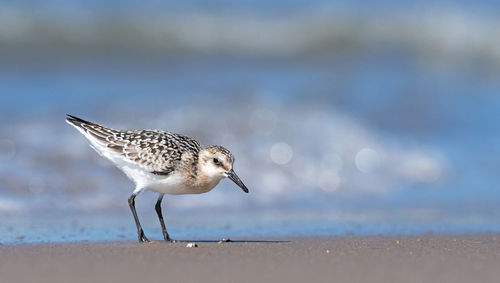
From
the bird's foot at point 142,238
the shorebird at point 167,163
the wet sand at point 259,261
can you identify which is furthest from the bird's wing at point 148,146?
the wet sand at point 259,261

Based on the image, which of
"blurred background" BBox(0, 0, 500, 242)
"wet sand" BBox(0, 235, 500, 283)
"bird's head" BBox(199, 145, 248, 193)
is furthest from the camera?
"blurred background" BBox(0, 0, 500, 242)

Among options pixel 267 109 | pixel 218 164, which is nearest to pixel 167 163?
pixel 218 164

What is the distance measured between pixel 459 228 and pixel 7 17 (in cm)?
1127

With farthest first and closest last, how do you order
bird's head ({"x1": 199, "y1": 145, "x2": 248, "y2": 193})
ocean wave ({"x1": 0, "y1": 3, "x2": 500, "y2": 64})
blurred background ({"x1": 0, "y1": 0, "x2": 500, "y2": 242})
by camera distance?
ocean wave ({"x1": 0, "y1": 3, "x2": 500, "y2": 64})
blurred background ({"x1": 0, "y1": 0, "x2": 500, "y2": 242})
bird's head ({"x1": 199, "y1": 145, "x2": 248, "y2": 193})

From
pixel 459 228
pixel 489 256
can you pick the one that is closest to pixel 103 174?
pixel 459 228

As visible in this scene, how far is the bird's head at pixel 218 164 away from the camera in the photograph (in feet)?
22.9

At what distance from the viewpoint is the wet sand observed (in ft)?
17.5

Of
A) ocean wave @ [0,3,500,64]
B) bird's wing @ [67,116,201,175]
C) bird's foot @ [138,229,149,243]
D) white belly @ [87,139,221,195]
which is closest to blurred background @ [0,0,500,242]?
ocean wave @ [0,3,500,64]

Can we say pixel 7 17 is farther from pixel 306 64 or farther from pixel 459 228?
pixel 459 228

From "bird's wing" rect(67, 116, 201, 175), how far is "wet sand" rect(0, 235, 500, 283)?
663mm

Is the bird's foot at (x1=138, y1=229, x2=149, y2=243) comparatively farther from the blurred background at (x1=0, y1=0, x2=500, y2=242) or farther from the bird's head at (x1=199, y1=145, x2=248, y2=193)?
the bird's head at (x1=199, y1=145, x2=248, y2=193)

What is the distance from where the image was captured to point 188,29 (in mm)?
17750

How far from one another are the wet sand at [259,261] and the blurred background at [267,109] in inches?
33.3

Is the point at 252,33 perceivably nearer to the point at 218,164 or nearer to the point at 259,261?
the point at 218,164
